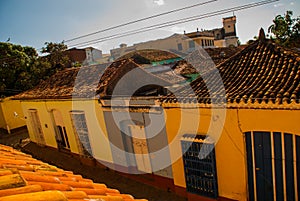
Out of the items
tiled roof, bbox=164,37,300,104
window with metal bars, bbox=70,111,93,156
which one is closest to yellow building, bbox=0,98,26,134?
window with metal bars, bbox=70,111,93,156

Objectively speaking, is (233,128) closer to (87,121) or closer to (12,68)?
(87,121)

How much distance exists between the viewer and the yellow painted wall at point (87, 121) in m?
10.1

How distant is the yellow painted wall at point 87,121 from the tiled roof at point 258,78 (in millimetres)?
4112

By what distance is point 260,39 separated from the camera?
797cm

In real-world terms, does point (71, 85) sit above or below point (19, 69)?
below

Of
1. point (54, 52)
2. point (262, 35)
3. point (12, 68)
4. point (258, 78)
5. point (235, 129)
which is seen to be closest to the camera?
point (235, 129)

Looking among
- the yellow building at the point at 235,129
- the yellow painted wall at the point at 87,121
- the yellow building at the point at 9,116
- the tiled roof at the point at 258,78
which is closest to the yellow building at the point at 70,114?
the yellow painted wall at the point at 87,121

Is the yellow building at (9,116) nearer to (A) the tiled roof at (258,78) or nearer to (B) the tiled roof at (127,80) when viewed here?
(B) the tiled roof at (127,80)

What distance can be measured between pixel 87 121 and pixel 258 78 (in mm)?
7280

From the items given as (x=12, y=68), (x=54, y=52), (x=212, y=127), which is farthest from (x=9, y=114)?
(x=212, y=127)

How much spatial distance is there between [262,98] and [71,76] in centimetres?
1131

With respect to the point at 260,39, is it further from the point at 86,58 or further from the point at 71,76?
the point at 86,58

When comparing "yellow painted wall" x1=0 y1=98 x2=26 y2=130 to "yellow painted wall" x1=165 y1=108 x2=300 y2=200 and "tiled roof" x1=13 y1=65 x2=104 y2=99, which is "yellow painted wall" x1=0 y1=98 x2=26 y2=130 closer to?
"tiled roof" x1=13 y1=65 x2=104 y2=99

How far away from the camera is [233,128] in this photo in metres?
6.30
